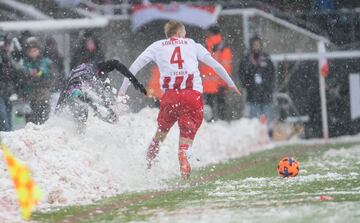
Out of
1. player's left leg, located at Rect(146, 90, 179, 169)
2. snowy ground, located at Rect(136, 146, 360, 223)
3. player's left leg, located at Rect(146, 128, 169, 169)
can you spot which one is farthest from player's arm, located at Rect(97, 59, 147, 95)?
snowy ground, located at Rect(136, 146, 360, 223)

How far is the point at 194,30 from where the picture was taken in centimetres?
2317

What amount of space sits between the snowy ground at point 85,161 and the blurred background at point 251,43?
14.2 ft

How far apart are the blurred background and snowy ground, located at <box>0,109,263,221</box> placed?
14.2 ft

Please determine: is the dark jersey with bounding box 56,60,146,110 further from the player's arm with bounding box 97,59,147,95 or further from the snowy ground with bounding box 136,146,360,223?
the snowy ground with bounding box 136,146,360,223

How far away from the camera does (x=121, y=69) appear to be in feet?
45.3

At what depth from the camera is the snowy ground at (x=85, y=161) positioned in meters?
11.0

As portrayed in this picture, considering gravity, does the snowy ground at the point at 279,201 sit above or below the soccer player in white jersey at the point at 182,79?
below

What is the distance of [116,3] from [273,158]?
7959mm

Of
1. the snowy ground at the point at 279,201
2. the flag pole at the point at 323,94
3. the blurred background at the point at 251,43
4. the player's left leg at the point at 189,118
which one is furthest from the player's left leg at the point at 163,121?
the flag pole at the point at 323,94

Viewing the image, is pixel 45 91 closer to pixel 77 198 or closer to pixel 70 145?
pixel 70 145

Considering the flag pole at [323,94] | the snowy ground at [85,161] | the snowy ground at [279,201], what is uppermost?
the flag pole at [323,94]

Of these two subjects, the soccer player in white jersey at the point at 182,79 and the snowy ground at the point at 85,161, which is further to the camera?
the soccer player in white jersey at the point at 182,79

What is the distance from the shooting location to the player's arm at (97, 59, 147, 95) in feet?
Answer: 45.1

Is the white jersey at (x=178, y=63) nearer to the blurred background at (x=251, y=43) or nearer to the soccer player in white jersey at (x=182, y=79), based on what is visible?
the soccer player in white jersey at (x=182, y=79)
